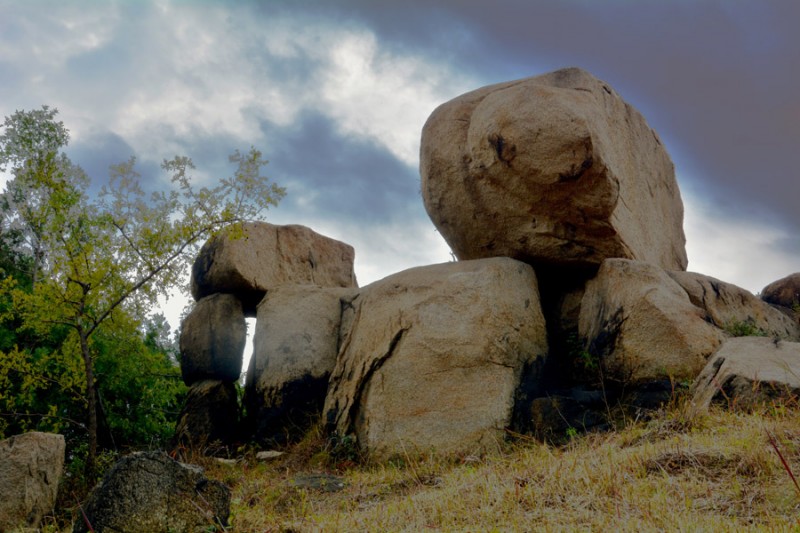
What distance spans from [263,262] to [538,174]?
206 inches

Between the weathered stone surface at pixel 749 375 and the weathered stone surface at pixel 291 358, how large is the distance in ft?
17.6

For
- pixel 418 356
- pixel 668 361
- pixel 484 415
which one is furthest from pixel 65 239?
pixel 668 361

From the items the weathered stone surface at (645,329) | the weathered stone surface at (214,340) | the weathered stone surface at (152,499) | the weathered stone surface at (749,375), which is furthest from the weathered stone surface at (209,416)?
the weathered stone surface at (749,375)

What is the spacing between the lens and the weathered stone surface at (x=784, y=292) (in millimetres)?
13156

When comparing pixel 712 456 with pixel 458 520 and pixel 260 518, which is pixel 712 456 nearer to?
pixel 458 520

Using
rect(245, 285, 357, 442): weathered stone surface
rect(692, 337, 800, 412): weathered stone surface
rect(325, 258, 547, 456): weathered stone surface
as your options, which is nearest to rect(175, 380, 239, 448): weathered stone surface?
rect(245, 285, 357, 442): weathered stone surface

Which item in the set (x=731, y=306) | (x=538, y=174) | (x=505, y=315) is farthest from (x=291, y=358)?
(x=731, y=306)

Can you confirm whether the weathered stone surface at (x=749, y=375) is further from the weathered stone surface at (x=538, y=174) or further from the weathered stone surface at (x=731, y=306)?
the weathered stone surface at (x=538, y=174)

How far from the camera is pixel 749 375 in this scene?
771 centimetres

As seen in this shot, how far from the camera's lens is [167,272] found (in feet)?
34.5

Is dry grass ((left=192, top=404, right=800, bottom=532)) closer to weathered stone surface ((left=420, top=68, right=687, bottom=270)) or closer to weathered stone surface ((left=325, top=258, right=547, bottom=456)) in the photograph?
weathered stone surface ((left=325, top=258, right=547, bottom=456))

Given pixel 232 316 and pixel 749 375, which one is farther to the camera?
pixel 232 316

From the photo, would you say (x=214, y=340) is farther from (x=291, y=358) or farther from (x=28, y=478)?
(x=28, y=478)

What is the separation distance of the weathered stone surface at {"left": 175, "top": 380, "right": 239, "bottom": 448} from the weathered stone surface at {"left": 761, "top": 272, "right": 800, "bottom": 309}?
929 cm
